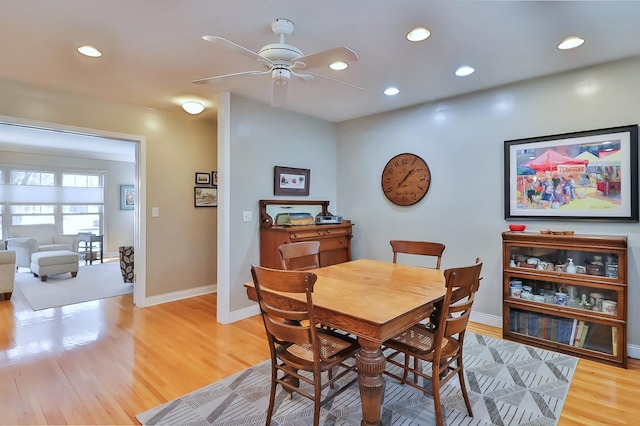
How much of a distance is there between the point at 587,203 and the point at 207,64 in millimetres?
3427

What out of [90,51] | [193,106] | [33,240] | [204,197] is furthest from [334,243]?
[33,240]

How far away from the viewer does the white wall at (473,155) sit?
2.74 m

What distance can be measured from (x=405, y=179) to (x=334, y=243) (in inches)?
46.1

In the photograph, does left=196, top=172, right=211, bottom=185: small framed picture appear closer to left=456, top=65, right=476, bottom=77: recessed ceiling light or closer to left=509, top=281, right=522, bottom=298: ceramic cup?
left=456, top=65, right=476, bottom=77: recessed ceiling light

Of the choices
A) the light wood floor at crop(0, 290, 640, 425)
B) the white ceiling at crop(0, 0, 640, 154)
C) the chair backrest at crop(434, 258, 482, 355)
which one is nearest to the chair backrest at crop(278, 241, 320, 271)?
the light wood floor at crop(0, 290, 640, 425)

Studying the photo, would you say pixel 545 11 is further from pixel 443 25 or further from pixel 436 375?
pixel 436 375

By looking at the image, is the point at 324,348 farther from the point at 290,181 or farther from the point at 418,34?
the point at 290,181

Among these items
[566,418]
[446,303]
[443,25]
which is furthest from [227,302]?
[443,25]

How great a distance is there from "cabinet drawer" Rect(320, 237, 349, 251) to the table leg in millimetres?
2409

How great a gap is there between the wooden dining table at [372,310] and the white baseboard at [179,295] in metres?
2.75

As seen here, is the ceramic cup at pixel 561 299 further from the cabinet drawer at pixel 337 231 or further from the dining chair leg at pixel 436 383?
the cabinet drawer at pixel 337 231

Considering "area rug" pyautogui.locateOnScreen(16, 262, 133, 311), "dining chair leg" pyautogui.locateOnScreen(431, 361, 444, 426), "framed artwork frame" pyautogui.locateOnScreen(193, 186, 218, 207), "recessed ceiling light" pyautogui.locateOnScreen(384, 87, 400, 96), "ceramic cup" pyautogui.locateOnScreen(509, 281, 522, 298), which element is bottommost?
"area rug" pyautogui.locateOnScreen(16, 262, 133, 311)

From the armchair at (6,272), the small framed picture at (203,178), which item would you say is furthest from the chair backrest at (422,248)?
the armchair at (6,272)

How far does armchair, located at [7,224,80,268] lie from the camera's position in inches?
240
